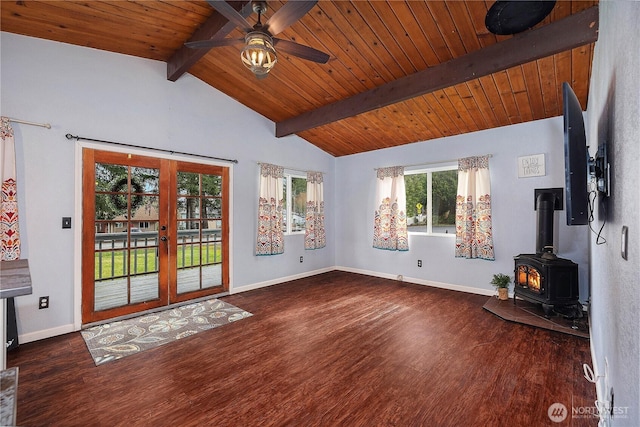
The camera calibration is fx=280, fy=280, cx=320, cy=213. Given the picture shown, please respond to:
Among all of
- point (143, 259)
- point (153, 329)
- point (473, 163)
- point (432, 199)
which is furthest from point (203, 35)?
Answer: point (432, 199)

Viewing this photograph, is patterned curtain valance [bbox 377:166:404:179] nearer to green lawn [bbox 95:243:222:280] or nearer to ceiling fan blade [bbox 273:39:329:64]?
ceiling fan blade [bbox 273:39:329:64]

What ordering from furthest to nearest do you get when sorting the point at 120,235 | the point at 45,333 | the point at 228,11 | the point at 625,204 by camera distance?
the point at 120,235, the point at 45,333, the point at 228,11, the point at 625,204

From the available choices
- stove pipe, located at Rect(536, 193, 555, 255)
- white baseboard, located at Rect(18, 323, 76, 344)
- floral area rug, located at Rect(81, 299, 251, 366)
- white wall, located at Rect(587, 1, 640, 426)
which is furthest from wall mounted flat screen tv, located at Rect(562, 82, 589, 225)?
white baseboard, located at Rect(18, 323, 76, 344)

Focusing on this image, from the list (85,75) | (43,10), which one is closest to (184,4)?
(43,10)

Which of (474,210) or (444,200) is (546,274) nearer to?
(474,210)

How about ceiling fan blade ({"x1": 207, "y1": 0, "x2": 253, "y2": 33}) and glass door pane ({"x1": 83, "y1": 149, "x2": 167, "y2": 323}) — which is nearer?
ceiling fan blade ({"x1": 207, "y1": 0, "x2": 253, "y2": 33})

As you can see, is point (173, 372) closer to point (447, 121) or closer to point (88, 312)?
point (88, 312)

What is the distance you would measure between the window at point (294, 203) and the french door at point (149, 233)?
130 cm

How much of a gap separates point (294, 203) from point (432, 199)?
2.56 m

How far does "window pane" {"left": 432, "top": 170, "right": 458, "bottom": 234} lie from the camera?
15.4ft

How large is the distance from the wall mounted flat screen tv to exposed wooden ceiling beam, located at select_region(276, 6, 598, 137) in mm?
1262

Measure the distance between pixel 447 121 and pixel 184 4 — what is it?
3.59 m

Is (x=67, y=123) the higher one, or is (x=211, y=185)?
(x=67, y=123)

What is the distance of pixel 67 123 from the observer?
10.1ft
